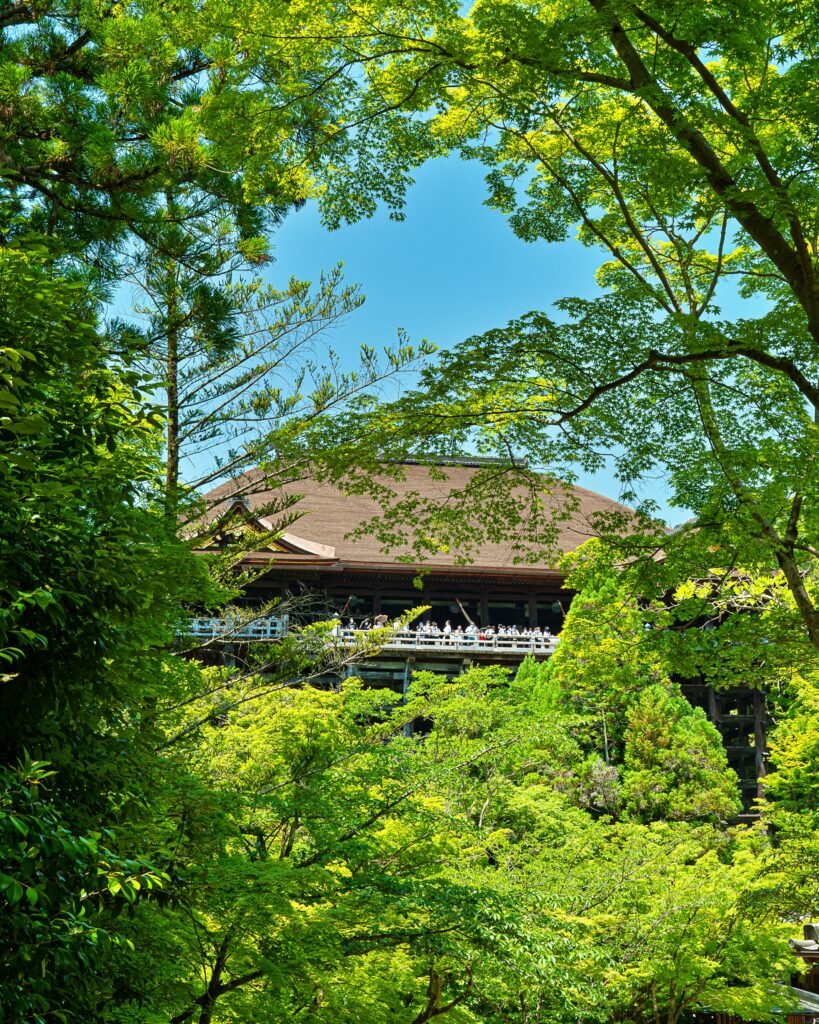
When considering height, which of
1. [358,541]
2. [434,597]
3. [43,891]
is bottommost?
[43,891]

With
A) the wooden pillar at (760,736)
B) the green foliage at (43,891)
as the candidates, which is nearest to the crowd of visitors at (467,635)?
the wooden pillar at (760,736)

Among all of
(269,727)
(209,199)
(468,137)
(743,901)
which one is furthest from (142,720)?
(743,901)

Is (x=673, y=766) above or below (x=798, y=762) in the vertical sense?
below

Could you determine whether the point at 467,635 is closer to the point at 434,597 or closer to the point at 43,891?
the point at 434,597

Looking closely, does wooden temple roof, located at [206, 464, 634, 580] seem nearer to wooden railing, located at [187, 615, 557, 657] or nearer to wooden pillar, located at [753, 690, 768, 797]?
wooden railing, located at [187, 615, 557, 657]

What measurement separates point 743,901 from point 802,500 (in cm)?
483

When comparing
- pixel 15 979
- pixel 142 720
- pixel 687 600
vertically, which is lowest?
pixel 15 979

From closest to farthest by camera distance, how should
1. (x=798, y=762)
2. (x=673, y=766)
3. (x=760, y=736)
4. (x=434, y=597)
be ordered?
1. (x=798, y=762)
2. (x=673, y=766)
3. (x=760, y=736)
4. (x=434, y=597)

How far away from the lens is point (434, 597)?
82.9ft

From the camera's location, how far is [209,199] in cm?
872

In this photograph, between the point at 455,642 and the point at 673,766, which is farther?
the point at 455,642

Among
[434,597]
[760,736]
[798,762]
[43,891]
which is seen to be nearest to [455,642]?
[434,597]

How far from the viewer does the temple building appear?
21.9m

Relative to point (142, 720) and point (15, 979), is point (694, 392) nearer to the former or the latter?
point (142, 720)
